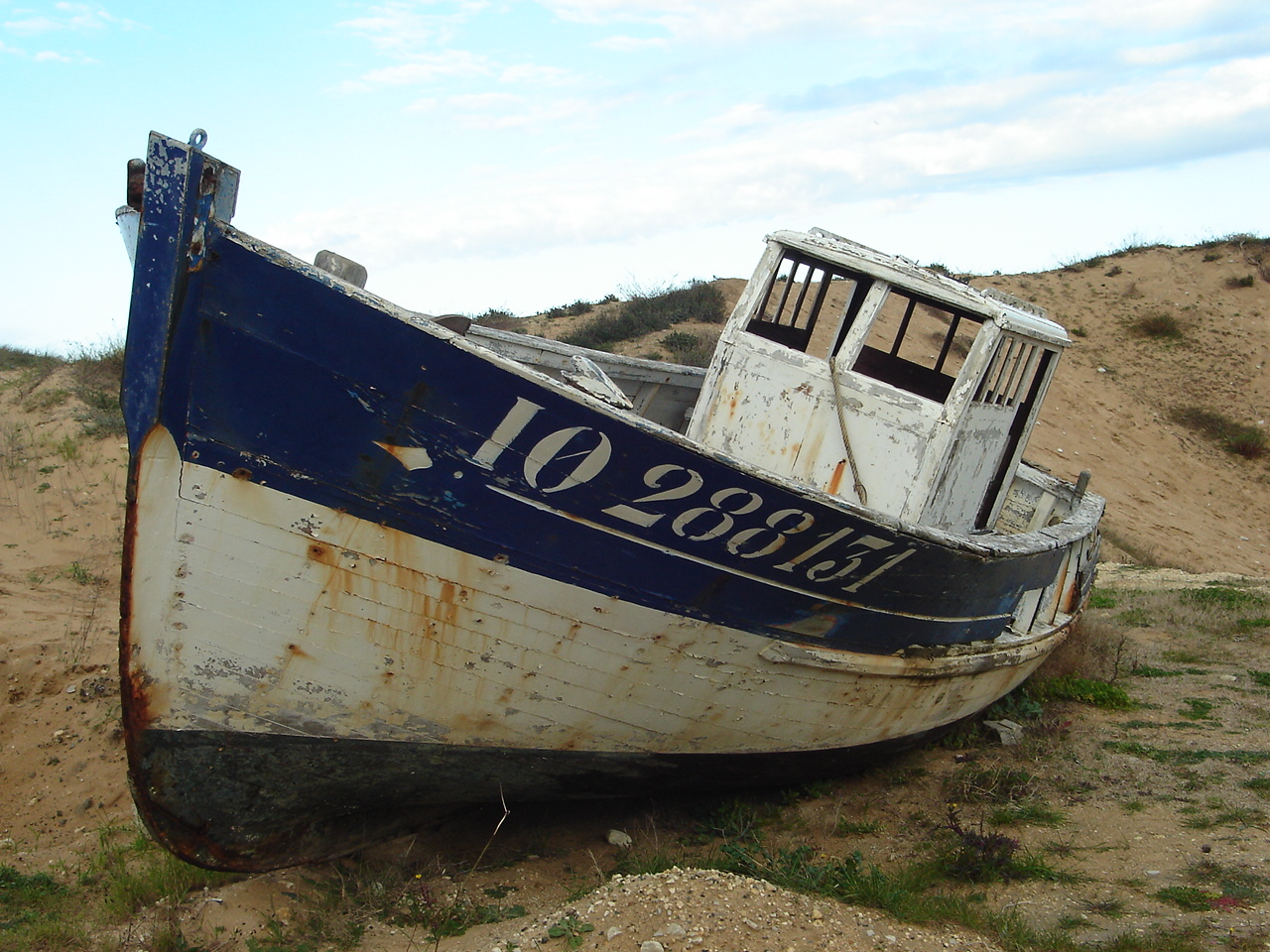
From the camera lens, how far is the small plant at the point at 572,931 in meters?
3.46

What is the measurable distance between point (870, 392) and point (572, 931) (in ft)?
10.8

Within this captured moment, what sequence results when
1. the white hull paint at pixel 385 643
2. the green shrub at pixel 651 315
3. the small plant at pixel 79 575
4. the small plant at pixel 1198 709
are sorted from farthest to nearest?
1. the green shrub at pixel 651 315
2. the small plant at pixel 79 575
3. the small plant at pixel 1198 709
4. the white hull paint at pixel 385 643

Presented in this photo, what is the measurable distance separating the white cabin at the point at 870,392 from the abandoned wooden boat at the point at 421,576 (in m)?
0.21

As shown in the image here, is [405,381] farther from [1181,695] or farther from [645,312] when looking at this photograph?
[645,312]

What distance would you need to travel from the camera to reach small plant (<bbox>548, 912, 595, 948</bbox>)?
3.46 meters

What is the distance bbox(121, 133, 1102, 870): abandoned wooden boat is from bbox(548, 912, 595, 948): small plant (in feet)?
2.82

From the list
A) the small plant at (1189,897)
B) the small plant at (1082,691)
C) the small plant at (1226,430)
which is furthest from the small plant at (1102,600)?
the small plant at (1226,430)

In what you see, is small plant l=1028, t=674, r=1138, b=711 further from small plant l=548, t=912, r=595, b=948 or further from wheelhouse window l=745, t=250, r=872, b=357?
small plant l=548, t=912, r=595, b=948

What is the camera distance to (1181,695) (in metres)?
7.05

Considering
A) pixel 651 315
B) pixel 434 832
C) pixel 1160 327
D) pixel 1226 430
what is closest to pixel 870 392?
pixel 434 832

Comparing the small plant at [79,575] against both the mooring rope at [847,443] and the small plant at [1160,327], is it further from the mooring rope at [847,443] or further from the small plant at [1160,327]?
the small plant at [1160,327]

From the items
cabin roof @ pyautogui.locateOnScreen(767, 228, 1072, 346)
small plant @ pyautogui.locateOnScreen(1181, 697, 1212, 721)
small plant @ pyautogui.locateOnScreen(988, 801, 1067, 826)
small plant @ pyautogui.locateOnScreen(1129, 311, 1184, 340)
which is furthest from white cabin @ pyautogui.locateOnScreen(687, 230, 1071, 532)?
small plant @ pyautogui.locateOnScreen(1129, 311, 1184, 340)

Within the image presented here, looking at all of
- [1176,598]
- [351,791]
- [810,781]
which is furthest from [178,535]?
[1176,598]

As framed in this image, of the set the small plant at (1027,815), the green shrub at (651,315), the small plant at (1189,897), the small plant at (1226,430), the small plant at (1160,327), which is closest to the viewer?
the small plant at (1189,897)
